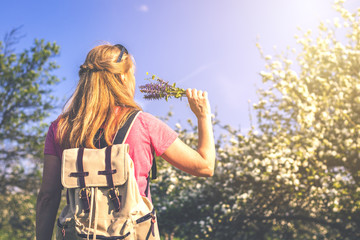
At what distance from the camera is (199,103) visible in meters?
2.04

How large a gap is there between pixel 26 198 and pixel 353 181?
13.2 m

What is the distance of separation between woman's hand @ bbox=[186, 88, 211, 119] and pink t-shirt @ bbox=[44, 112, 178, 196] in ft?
0.78

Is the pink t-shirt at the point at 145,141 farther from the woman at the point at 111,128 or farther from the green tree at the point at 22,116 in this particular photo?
the green tree at the point at 22,116

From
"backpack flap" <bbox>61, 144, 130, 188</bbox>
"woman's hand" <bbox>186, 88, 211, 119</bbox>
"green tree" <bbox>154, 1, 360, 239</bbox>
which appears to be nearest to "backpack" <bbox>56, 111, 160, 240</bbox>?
"backpack flap" <bbox>61, 144, 130, 188</bbox>

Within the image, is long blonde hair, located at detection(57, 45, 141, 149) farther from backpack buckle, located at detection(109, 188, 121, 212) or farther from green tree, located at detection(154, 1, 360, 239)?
green tree, located at detection(154, 1, 360, 239)

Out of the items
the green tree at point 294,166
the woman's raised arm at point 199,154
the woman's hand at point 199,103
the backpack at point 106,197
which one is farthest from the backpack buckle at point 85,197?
the green tree at point 294,166

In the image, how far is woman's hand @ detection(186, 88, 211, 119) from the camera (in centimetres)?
202

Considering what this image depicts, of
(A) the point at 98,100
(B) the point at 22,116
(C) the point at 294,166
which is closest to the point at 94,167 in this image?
(A) the point at 98,100

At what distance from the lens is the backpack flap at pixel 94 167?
173 cm

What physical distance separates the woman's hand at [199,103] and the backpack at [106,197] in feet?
1.31

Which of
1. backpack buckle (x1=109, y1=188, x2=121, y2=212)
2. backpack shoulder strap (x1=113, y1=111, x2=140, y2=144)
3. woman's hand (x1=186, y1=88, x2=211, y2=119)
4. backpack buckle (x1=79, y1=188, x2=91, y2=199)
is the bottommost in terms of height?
backpack buckle (x1=109, y1=188, x2=121, y2=212)

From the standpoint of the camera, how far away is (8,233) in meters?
14.0

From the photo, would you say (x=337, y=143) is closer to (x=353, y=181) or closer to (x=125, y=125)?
(x=353, y=181)

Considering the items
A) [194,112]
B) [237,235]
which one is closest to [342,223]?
[237,235]
